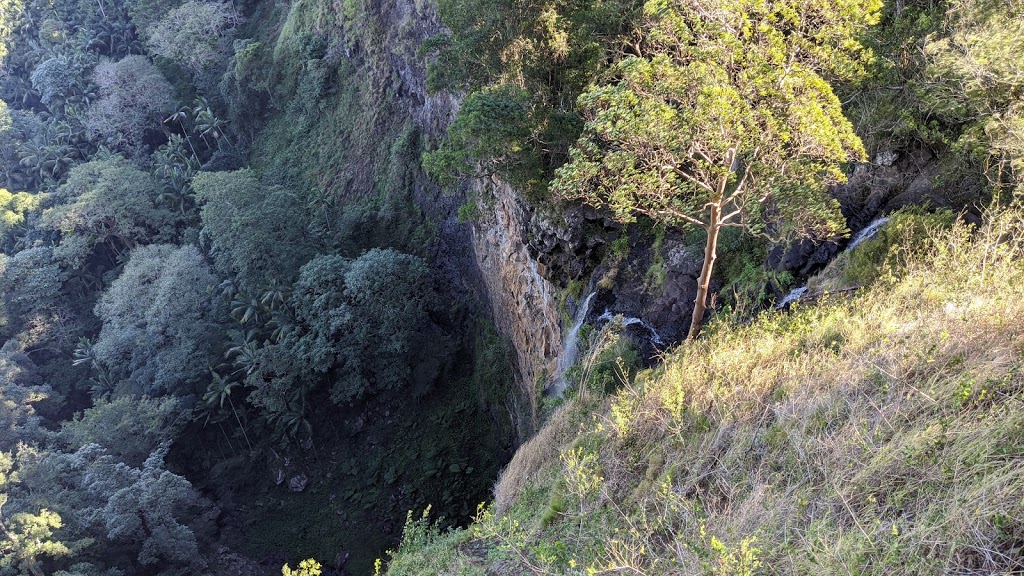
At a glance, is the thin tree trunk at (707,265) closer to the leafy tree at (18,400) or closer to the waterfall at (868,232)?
the waterfall at (868,232)

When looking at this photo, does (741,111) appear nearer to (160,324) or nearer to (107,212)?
(160,324)

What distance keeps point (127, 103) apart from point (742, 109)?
34544 mm

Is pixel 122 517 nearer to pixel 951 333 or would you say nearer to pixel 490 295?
pixel 490 295

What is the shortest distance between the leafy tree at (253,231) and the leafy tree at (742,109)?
1799 cm

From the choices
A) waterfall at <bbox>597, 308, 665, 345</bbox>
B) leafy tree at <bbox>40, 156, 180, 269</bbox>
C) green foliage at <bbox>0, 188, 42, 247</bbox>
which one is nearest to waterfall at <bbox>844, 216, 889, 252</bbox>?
waterfall at <bbox>597, 308, 665, 345</bbox>

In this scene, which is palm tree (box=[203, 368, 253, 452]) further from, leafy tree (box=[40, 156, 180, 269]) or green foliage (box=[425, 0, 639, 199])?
green foliage (box=[425, 0, 639, 199])

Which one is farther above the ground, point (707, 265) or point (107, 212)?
point (107, 212)

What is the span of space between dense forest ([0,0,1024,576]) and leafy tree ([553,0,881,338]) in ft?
0.17

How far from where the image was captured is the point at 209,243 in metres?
26.7

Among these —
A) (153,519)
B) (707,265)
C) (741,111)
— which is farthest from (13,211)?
(741,111)

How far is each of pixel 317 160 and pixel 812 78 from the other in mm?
25519

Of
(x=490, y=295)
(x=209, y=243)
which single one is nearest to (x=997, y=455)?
(x=490, y=295)

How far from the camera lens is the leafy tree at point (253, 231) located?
22828 millimetres

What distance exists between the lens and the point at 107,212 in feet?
86.9
